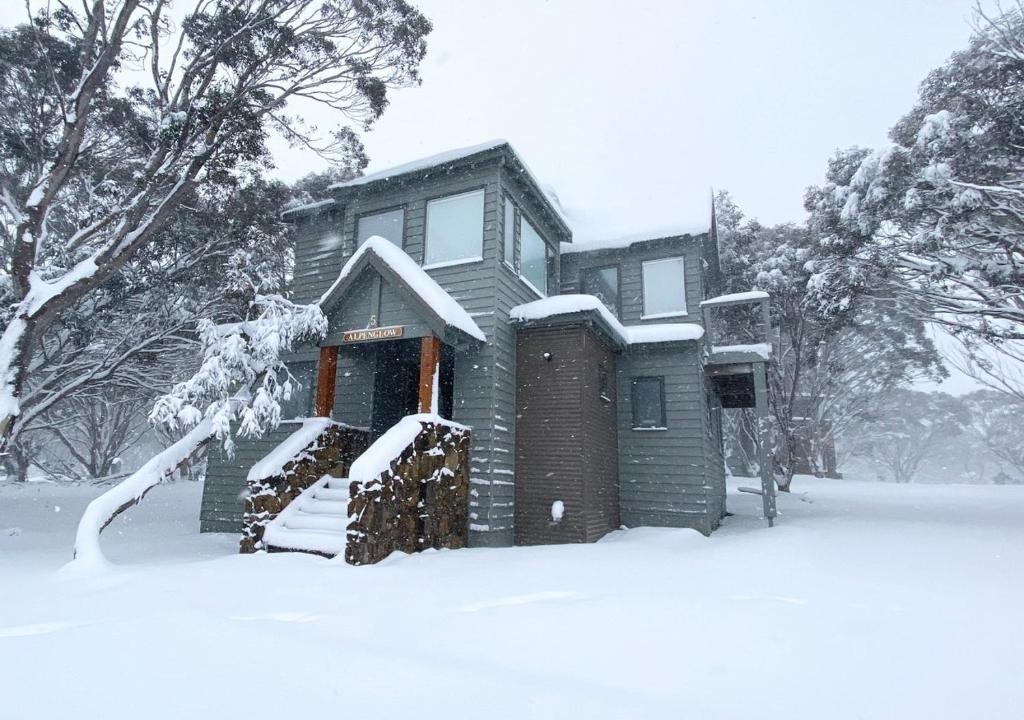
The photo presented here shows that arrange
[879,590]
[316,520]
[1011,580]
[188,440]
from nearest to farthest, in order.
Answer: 1. [879,590]
2. [1011,580]
3. [316,520]
4. [188,440]

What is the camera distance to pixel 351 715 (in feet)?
8.39

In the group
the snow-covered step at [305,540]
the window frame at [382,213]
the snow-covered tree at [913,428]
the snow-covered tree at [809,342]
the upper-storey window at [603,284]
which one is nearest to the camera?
the snow-covered step at [305,540]

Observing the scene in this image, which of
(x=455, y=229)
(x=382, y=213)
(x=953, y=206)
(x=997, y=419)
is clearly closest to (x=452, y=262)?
(x=455, y=229)

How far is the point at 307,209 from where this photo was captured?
12961 mm

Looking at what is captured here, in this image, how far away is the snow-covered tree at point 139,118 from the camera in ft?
30.9

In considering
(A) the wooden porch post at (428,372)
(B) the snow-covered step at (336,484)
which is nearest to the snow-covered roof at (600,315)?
(A) the wooden porch post at (428,372)

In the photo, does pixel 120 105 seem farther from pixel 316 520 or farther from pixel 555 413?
pixel 555 413

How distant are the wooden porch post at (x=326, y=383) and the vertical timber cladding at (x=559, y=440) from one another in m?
3.43

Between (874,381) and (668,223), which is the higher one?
(668,223)

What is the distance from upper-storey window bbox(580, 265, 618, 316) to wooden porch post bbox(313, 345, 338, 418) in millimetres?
7027

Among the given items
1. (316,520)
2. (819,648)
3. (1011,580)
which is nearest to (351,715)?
(819,648)

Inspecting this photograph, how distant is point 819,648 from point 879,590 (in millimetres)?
2323

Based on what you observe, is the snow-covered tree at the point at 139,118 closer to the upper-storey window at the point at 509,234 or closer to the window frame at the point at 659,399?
the upper-storey window at the point at 509,234

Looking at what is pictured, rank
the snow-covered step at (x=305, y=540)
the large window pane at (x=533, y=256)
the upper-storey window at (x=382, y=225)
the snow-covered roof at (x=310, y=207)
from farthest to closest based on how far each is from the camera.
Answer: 1. the snow-covered roof at (x=310, y=207)
2. the large window pane at (x=533, y=256)
3. the upper-storey window at (x=382, y=225)
4. the snow-covered step at (x=305, y=540)
